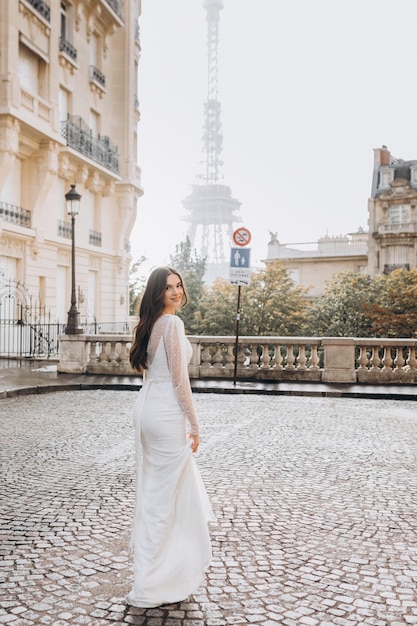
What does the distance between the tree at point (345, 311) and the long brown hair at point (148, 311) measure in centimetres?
2195

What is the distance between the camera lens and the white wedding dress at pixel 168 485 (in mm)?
3139

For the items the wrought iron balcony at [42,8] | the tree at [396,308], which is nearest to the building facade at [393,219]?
the tree at [396,308]

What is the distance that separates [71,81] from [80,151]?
2.90 metres

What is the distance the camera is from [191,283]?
1366 inches

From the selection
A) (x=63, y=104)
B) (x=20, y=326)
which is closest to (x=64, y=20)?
(x=63, y=104)

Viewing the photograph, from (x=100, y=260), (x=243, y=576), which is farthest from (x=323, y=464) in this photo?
(x=100, y=260)

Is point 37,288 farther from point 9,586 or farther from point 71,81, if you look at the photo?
point 9,586

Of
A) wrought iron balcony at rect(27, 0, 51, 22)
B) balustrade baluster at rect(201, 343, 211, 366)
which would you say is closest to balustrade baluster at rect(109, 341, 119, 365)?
balustrade baluster at rect(201, 343, 211, 366)

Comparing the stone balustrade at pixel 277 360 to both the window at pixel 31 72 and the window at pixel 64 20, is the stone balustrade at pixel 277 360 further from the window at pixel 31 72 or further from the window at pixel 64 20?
the window at pixel 64 20

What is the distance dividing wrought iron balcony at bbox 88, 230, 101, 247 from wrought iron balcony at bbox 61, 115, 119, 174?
2964 millimetres

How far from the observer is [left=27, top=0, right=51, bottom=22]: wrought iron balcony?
21489 mm

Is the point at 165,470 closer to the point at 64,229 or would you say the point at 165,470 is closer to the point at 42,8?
the point at 64,229

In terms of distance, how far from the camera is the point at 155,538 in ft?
10.3

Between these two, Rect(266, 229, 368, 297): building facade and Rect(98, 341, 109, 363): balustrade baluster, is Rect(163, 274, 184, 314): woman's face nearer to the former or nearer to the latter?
Rect(98, 341, 109, 363): balustrade baluster
